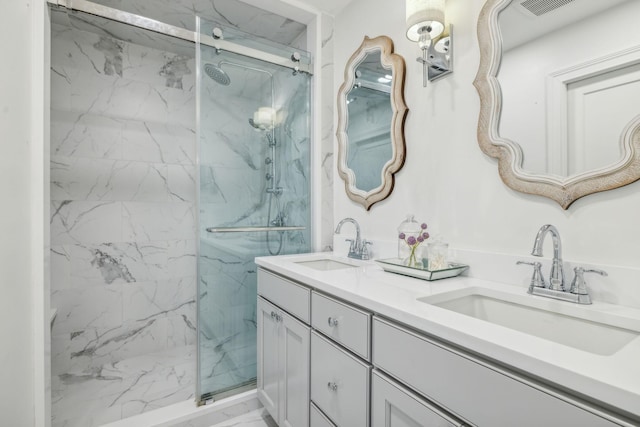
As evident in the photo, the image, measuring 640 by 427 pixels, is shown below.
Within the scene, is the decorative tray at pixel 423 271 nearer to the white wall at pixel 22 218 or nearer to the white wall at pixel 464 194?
the white wall at pixel 464 194

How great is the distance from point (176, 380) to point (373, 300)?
5.88 feet

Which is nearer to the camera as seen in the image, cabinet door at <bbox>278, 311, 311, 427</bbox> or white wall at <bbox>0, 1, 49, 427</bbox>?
white wall at <bbox>0, 1, 49, 427</bbox>

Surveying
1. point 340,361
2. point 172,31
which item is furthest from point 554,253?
point 172,31

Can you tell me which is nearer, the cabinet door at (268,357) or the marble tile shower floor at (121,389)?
the cabinet door at (268,357)

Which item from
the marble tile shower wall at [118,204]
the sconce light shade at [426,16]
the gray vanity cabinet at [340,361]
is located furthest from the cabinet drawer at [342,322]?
the marble tile shower wall at [118,204]

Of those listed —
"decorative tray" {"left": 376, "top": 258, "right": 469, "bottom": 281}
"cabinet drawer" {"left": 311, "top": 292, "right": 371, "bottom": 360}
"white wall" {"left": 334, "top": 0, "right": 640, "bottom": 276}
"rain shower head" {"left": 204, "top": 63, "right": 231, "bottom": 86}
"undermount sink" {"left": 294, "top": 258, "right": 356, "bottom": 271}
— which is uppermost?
"rain shower head" {"left": 204, "top": 63, "right": 231, "bottom": 86}

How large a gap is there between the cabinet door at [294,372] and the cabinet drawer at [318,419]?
4cm

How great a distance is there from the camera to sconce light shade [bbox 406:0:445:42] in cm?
130

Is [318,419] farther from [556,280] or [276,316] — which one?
[556,280]

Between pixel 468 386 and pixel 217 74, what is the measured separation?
6.04ft

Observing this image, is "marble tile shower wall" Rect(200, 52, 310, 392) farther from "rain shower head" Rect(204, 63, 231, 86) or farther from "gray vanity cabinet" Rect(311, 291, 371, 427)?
"gray vanity cabinet" Rect(311, 291, 371, 427)

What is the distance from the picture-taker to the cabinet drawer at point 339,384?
3.18 feet

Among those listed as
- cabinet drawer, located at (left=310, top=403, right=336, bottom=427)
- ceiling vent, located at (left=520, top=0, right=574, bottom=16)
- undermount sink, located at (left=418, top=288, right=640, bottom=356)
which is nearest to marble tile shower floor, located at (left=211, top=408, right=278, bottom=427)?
cabinet drawer, located at (left=310, top=403, right=336, bottom=427)

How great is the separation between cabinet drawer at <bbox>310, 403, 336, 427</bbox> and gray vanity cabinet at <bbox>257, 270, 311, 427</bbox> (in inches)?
1.7
